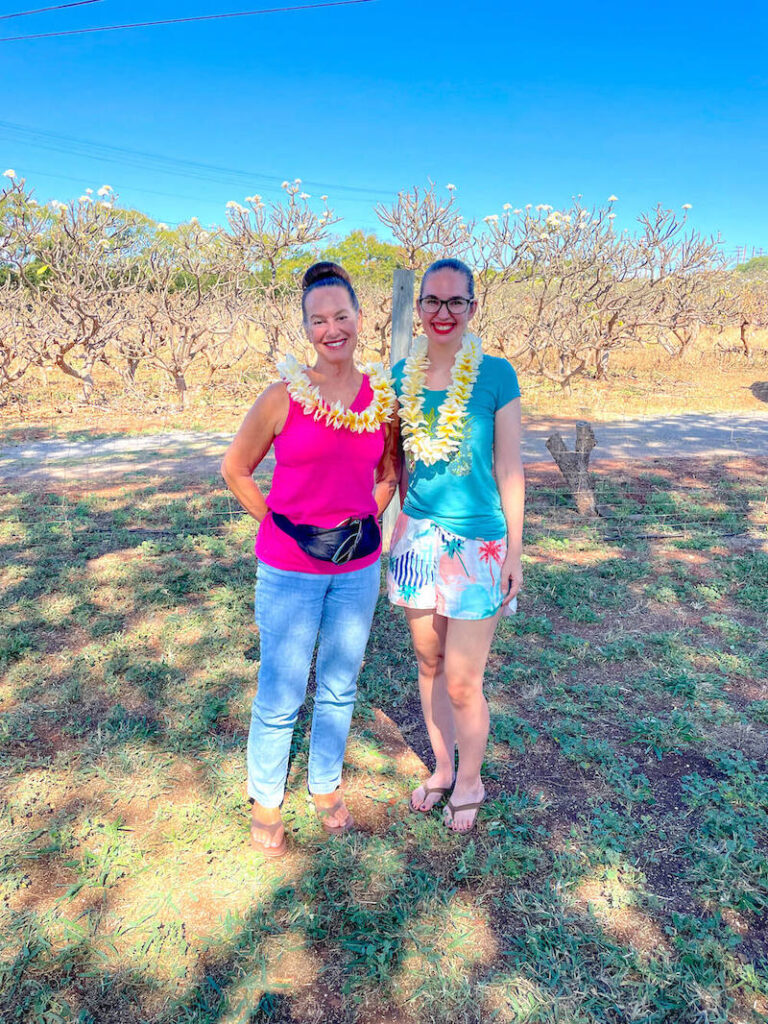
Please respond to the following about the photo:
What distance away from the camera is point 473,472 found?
6.34 ft

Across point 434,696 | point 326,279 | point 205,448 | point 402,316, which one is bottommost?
point 205,448

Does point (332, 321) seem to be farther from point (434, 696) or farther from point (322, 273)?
point (434, 696)

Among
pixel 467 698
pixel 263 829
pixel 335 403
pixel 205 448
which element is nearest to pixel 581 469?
pixel 467 698

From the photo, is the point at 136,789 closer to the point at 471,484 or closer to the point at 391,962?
the point at 391,962

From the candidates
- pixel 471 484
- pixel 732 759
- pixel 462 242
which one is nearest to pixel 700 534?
pixel 732 759

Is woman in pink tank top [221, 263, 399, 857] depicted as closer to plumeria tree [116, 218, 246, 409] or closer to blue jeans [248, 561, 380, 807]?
blue jeans [248, 561, 380, 807]

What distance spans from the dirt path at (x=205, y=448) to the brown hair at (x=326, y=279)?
522 centimetres

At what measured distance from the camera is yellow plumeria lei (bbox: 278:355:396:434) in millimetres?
1780

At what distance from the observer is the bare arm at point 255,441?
1.78 m

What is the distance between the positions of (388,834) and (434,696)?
0.48 m

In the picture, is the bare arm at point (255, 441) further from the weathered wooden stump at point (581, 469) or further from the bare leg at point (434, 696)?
the weathered wooden stump at point (581, 469)

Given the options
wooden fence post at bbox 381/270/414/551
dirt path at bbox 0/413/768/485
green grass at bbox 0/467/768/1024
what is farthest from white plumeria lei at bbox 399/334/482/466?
dirt path at bbox 0/413/768/485

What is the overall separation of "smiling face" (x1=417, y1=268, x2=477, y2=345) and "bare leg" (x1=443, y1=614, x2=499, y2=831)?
840 millimetres

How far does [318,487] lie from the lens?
1815mm
